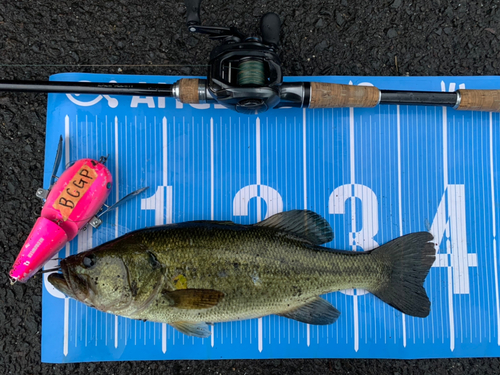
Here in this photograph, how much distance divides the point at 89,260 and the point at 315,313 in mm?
1532

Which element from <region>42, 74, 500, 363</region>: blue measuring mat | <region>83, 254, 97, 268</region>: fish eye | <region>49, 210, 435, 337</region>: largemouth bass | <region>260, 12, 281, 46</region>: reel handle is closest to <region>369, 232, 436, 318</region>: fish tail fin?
<region>49, 210, 435, 337</region>: largemouth bass

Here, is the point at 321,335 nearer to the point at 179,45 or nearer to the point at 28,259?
the point at 28,259

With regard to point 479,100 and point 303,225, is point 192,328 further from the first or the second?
point 479,100

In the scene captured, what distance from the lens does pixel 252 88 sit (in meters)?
1.97

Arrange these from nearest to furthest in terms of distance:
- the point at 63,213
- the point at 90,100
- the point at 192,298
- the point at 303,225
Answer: the point at 192,298
the point at 63,213
the point at 303,225
the point at 90,100

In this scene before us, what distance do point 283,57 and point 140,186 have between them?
149cm

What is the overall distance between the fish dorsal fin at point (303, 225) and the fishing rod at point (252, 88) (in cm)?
75

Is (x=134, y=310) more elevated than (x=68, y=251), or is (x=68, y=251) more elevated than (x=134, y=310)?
(x=68, y=251)

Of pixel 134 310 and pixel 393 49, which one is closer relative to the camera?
pixel 134 310

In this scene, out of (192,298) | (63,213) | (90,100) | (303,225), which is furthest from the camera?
(90,100)

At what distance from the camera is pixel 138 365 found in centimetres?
255

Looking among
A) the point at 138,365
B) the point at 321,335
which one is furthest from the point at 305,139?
the point at 138,365

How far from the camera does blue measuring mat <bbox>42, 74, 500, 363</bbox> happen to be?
99.2 inches

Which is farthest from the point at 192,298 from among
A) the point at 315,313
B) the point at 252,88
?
the point at 252,88
